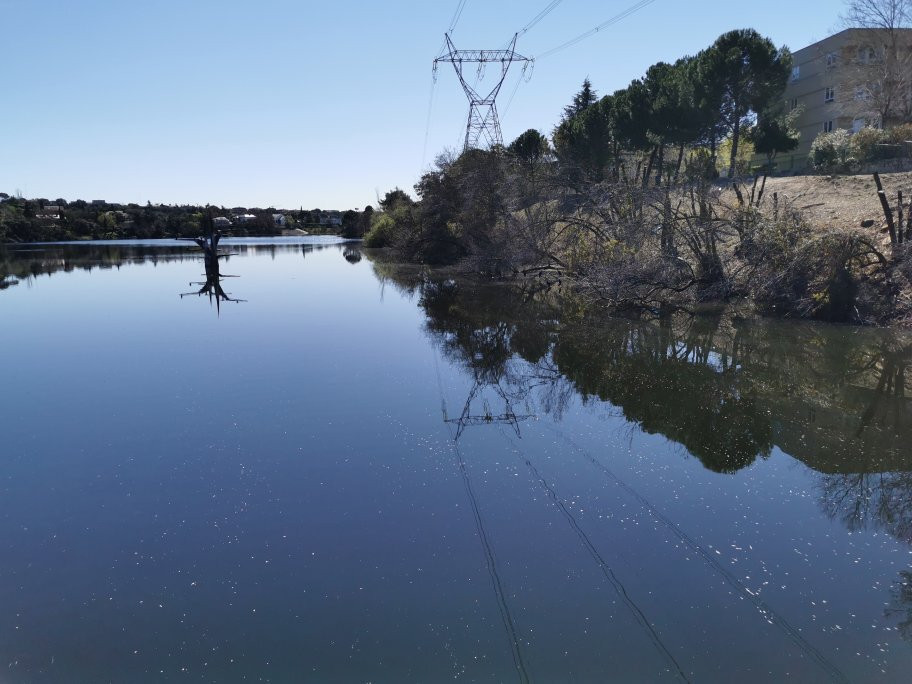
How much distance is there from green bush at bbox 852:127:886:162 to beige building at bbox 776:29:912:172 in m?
7.88

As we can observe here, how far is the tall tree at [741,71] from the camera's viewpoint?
41188 millimetres

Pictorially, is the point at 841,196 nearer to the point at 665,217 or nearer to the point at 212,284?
the point at 665,217

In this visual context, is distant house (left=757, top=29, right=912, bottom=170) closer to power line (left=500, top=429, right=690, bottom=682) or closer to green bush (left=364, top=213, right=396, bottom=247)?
green bush (left=364, top=213, right=396, bottom=247)

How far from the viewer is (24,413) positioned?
481 inches

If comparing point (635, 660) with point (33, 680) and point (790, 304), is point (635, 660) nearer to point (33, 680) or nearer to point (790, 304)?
point (33, 680)

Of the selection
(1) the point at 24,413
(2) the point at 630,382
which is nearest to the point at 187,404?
(1) the point at 24,413

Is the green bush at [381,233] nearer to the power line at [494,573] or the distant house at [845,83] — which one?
the distant house at [845,83]

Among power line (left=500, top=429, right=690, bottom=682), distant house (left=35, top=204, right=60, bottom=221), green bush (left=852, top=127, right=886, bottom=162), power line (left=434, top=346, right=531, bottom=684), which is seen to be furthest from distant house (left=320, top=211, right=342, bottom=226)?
power line (left=500, top=429, right=690, bottom=682)

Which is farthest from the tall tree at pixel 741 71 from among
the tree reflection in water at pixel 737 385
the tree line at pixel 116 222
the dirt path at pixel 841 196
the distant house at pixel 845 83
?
the tree line at pixel 116 222

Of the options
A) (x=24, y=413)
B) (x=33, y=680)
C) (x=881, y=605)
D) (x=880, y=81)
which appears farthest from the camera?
(x=880, y=81)

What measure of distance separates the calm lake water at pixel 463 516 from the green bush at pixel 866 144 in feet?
61.8

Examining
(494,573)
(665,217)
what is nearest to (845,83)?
(665,217)

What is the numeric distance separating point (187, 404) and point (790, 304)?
1734cm

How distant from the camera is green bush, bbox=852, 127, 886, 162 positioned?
103 ft
